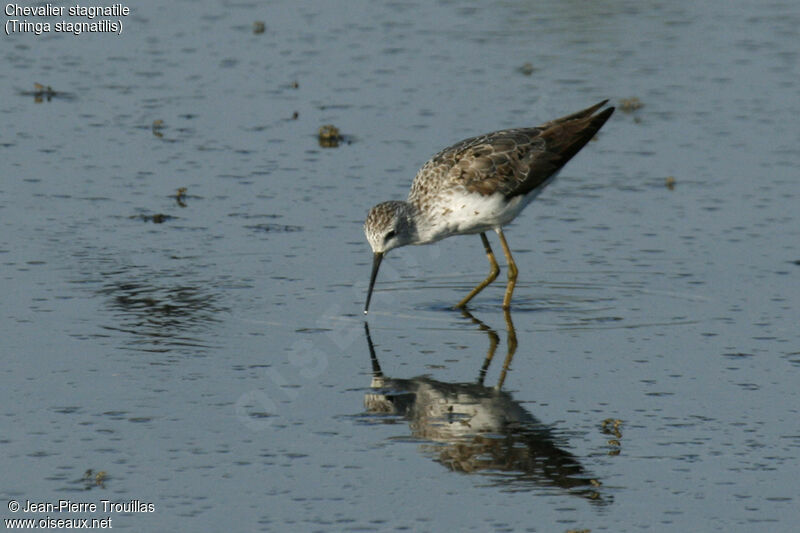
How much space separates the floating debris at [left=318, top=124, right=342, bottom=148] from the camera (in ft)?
53.3

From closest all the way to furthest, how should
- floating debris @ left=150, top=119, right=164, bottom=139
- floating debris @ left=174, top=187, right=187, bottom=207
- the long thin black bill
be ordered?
the long thin black bill < floating debris @ left=174, top=187, right=187, bottom=207 < floating debris @ left=150, top=119, right=164, bottom=139

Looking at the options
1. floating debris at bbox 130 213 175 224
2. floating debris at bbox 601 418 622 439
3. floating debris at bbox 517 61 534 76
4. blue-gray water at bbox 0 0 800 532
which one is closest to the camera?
blue-gray water at bbox 0 0 800 532

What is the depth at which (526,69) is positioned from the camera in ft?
62.7

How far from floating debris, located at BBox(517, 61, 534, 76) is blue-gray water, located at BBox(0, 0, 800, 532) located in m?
0.13

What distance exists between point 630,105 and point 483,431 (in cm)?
968

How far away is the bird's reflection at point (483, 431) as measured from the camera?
26.6 feet

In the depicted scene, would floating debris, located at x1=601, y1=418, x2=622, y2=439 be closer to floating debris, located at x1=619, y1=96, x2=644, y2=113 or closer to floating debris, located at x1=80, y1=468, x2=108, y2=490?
floating debris, located at x1=80, y1=468, x2=108, y2=490

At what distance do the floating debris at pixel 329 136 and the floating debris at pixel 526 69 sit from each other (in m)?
3.73

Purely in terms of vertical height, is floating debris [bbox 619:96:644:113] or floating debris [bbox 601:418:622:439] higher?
floating debris [bbox 619:96:644:113]

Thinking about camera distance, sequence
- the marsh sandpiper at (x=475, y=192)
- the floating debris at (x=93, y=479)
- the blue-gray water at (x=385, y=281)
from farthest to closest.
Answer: the marsh sandpiper at (x=475, y=192), the blue-gray water at (x=385, y=281), the floating debris at (x=93, y=479)

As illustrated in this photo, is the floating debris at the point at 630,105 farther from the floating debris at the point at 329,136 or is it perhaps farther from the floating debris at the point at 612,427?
the floating debris at the point at 612,427

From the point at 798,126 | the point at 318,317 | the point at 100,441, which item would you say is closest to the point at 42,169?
Result: the point at 318,317

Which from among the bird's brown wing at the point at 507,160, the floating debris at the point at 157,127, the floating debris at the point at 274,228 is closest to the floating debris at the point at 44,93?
the floating debris at the point at 157,127

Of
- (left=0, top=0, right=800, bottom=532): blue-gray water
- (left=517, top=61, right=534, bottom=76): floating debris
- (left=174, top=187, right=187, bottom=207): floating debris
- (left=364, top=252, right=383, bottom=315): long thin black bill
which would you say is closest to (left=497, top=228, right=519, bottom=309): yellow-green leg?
(left=0, top=0, right=800, bottom=532): blue-gray water
